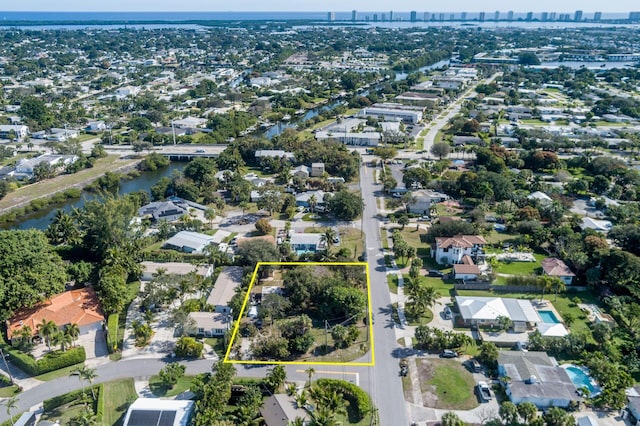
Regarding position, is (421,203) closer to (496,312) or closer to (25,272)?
(496,312)

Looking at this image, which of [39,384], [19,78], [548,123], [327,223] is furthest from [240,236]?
[19,78]

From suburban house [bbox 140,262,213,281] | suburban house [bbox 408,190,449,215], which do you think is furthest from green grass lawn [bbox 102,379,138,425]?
suburban house [bbox 408,190,449,215]

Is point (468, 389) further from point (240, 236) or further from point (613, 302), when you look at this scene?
point (240, 236)

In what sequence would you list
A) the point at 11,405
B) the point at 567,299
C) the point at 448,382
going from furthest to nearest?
the point at 567,299, the point at 448,382, the point at 11,405

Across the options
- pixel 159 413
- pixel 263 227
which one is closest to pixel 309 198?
pixel 263 227

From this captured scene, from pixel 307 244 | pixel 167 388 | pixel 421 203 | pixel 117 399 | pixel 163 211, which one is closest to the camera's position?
pixel 117 399

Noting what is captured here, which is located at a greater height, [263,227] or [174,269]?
[263,227]

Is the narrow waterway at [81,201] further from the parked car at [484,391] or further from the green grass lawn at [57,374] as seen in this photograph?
the parked car at [484,391]
